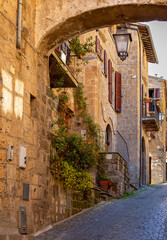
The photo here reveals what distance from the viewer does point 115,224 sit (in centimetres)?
904

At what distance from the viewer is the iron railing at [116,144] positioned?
52.0 ft

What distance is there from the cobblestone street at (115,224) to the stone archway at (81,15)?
3.30m

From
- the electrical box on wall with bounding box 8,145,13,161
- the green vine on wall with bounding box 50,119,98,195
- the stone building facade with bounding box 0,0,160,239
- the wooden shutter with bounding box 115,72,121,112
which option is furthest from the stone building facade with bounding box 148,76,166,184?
the electrical box on wall with bounding box 8,145,13,161

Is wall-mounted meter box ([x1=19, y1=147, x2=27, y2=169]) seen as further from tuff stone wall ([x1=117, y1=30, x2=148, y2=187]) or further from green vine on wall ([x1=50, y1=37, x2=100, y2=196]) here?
tuff stone wall ([x1=117, y1=30, x2=148, y2=187])

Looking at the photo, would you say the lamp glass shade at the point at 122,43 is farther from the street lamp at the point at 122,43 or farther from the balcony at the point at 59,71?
the balcony at the point at 59,71

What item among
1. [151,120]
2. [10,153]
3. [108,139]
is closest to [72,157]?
[10,153]

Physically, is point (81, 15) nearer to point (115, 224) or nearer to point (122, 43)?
point (122, 43)

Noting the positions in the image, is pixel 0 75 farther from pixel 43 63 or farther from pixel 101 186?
pixel 101 186

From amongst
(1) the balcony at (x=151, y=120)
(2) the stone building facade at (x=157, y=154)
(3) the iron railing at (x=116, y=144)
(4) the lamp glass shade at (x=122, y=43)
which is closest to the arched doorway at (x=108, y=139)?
(3) the iron railing at (x=116, y=144)

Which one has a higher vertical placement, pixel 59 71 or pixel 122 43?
pixel 122 43

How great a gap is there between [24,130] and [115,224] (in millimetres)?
2907

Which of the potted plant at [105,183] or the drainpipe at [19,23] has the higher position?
the drainpipe at [19,23]

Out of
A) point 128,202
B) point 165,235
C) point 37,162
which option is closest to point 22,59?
point 37,162

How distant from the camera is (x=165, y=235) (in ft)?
25.2
